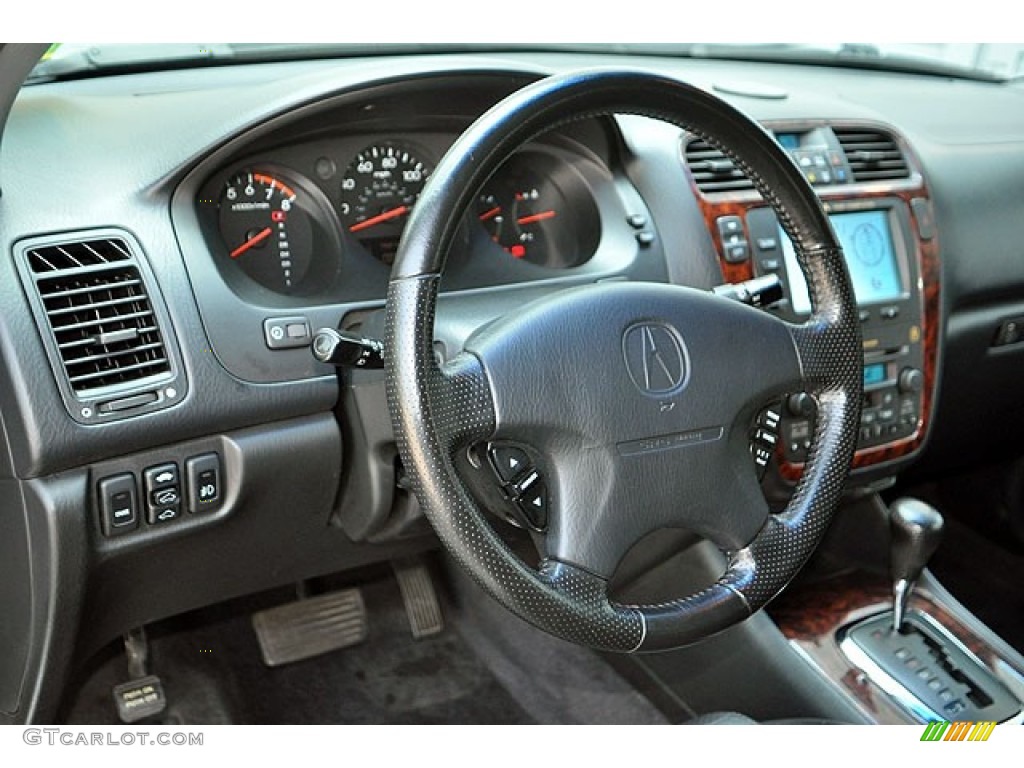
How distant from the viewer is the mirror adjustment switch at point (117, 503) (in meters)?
1.26

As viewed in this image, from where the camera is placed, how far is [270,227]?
1425 millimetres

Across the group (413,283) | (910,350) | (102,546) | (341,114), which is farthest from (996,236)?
(102,546)

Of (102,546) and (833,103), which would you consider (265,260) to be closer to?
(102,546)

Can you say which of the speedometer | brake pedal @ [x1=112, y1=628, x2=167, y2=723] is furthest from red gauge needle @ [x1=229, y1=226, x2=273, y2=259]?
brake pedal @ [x1=112, y1=628, x2=167, y2=723]

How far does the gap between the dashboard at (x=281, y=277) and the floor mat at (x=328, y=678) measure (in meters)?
0.43

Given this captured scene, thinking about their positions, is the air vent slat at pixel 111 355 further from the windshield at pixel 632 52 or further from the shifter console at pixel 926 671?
the shifter console at pixel 926 671

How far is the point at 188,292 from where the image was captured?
4.19 ft

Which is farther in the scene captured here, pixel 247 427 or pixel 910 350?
pixel 910 350

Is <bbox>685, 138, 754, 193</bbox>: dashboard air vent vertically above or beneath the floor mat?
above

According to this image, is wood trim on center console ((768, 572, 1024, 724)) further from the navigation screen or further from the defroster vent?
the defroster vent

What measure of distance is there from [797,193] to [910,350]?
615 millimetres

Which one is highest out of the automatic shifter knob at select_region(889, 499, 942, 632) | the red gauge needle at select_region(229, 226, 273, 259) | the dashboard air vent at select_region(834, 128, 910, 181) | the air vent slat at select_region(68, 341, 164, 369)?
the dashboard air vent at select_region(834, 128, 910, 181)

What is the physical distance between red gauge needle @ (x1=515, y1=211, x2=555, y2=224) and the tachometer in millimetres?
287

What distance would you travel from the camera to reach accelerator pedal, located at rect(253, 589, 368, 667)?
196 centimetres
